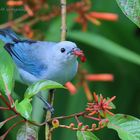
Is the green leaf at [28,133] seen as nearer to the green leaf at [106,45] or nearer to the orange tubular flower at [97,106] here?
the orange tubular flower at [97,106]

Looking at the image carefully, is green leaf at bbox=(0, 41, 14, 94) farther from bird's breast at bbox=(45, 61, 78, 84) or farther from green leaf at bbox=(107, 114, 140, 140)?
bird's breast at bbox=(45, 61, 78, 84)

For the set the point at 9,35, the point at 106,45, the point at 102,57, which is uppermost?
the point at 9,35

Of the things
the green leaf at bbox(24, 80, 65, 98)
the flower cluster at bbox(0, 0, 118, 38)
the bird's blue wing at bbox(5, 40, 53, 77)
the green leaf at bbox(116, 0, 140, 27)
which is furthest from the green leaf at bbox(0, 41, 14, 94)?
the flower cluster at bbox(0, 0, 118, 38)

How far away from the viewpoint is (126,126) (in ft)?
4.28

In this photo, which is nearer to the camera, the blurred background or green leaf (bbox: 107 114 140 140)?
green leaf (bbox: 107 114 140 140)

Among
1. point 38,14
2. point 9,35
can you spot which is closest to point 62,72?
point 9,35

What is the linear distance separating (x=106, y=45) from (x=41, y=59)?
0.51 metres

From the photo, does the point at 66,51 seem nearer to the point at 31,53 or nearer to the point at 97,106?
the point at 31,53

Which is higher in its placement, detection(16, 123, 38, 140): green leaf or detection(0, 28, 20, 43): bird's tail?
detection(16, 123, 38, 140): green leaf

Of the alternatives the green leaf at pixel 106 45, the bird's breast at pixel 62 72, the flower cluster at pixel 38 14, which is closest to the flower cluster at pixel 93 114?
the bird's breast at pixel 62 72

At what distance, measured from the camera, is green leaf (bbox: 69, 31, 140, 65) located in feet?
7.91

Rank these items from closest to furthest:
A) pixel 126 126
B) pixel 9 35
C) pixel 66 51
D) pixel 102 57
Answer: pixel 126 126 → pixel 66 51 → pixel 9 35 → pixel 102 57

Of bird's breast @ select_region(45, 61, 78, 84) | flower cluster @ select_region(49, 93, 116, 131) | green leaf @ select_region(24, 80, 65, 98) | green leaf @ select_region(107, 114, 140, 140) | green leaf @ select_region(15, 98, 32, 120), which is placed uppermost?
green leaf @ select_region(24, 80, 65, 98)

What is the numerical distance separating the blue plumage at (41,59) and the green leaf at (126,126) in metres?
0.59
